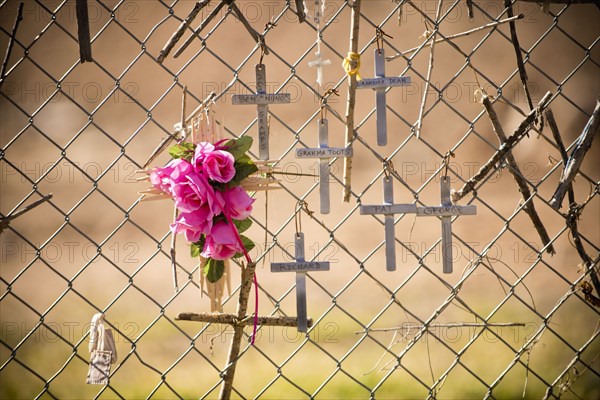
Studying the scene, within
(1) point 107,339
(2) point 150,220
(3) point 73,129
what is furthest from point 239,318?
(3) point 73,129

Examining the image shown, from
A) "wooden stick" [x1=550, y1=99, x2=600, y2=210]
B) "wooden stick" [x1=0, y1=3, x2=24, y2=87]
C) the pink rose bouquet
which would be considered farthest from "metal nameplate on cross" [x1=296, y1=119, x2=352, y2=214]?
"wooden stick" [x1=0, y1=3, x2=24, y2=87]

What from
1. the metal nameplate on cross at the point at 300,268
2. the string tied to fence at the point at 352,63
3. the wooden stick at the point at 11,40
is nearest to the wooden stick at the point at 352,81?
the string tied to fence at the point at 352,63

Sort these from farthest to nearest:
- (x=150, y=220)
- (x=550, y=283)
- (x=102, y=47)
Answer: (x=102, y=47) → (x=150, y=220) → (x=550, y=283)

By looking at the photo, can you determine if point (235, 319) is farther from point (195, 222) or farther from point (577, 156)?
point (577, 156)

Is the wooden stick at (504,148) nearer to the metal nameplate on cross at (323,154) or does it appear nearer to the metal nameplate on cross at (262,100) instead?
the metal nameplate on cross at (323,154)

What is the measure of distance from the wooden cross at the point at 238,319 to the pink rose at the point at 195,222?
0.44ft

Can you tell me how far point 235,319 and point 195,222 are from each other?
251 mm

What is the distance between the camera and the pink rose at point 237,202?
1.32 metres

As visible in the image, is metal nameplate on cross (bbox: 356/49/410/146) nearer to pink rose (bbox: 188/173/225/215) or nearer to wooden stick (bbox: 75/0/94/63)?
pink rose (bbox: 188/173/225/215)

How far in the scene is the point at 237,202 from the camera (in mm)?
1315

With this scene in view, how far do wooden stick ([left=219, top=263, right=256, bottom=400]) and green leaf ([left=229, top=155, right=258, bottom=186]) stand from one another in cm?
17

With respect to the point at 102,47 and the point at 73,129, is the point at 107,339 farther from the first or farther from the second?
the point at 102,47

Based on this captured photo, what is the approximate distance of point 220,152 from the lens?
4.25 ft

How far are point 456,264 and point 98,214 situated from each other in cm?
209
